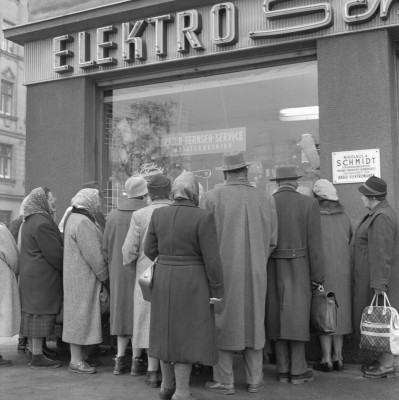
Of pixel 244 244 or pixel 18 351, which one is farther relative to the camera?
pixel 18 351

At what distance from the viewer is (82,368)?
5.80 metres

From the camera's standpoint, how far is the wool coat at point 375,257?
17.2ft

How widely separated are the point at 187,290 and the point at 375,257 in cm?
186

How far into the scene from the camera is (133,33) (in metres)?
7.34

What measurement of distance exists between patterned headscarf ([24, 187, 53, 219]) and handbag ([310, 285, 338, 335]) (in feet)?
9.53

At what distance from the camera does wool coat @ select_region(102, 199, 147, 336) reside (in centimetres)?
567

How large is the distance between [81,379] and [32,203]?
1.87 m

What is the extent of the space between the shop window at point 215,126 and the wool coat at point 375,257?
1.34 meters

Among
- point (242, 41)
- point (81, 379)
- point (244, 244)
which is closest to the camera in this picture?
point (244, 244)

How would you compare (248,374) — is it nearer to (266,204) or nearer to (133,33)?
(266,204)

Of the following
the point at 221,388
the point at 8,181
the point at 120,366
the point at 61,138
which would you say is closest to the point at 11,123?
the point at 8,181

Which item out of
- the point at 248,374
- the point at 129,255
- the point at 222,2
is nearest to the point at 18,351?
the point at 129,255

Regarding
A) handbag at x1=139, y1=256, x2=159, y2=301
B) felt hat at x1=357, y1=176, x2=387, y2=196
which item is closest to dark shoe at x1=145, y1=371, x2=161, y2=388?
handbag at x1=139, y1=256, x2=159, y2=301

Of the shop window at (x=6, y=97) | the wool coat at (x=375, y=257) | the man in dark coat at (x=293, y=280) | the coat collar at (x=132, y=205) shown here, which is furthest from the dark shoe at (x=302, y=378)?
the shop window at (x=6, y=97)
